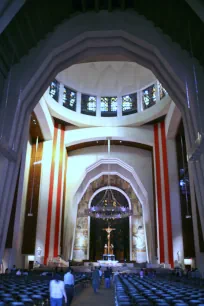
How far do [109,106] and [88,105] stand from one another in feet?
6.11

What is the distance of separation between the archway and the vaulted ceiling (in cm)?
32

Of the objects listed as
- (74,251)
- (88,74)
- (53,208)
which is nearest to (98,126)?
(88,74)

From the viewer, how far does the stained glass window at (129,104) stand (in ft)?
78.7

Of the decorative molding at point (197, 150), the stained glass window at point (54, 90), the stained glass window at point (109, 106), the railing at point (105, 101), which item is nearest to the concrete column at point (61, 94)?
the railing at point (105, 101)

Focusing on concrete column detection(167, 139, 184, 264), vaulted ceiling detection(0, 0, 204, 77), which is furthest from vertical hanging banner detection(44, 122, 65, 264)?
vaulted ceiling detection(0, 0, 204, 77)

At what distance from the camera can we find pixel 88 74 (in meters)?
24.4

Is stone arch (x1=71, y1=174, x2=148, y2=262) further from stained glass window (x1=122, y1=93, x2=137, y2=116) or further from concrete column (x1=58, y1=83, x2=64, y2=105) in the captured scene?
concrete column (x1=58, y1=83, x2=64, y2=105)

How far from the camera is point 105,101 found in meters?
25.0

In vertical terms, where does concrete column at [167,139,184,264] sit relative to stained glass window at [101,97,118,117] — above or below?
below

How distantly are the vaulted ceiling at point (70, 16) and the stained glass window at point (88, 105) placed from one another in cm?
1211

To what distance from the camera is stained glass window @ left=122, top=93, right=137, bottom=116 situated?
24.0m

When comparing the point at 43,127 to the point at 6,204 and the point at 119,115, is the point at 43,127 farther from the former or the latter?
the point at 6,204

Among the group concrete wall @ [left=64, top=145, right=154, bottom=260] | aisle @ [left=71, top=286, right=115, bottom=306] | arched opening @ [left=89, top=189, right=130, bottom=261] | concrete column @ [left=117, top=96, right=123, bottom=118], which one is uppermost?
concrete column @ [left=117, top=96, right=123, bottom=118]

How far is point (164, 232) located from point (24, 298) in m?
16.6
